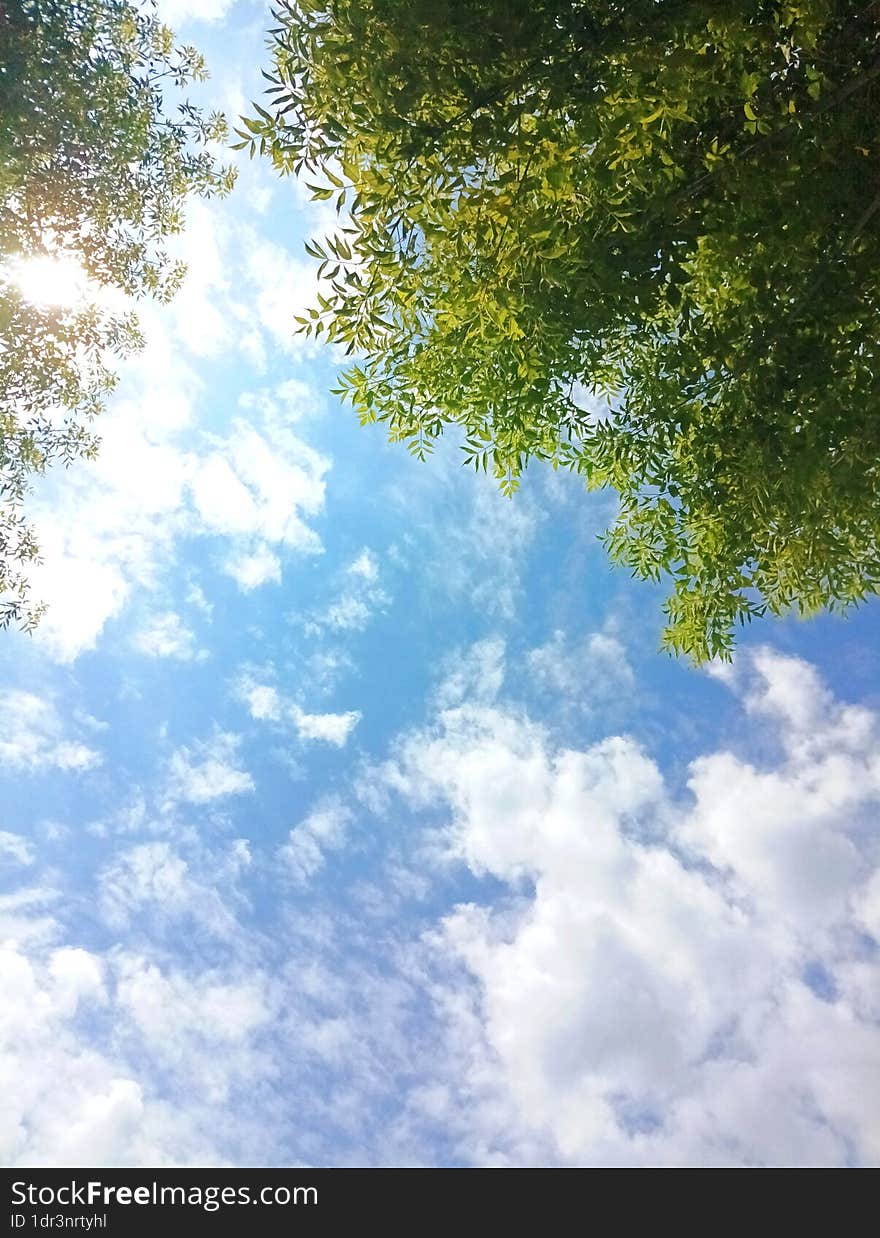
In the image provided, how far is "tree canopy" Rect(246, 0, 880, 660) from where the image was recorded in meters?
4.39

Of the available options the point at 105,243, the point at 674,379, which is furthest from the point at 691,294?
the point at 105,243

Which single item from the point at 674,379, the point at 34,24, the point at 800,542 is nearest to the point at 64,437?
the point at 34,24

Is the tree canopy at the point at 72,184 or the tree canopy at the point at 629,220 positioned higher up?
the tree canopy at the point at 72,184

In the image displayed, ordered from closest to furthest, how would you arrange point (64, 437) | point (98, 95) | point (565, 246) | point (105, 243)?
point (565, 246), point (98, 95), point (105, 243), point (64, 437)

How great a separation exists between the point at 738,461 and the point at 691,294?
1.47m

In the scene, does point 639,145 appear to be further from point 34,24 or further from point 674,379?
point 34,24

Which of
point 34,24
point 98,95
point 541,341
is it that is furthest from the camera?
point 98,95

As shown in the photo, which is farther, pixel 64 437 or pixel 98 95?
pixel 64 437

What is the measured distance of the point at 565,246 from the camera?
4828 mm

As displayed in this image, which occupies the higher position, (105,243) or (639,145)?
(105,243)

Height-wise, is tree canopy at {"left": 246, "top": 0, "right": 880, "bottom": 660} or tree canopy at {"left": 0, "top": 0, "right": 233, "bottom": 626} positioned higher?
tree canopy at {"left": 0, "top": 0, "right": 233, "bottom": 626}

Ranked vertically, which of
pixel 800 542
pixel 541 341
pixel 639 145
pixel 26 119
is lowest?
pixel 800 542

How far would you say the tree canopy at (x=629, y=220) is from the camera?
4.39m

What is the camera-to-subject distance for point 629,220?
507cm
